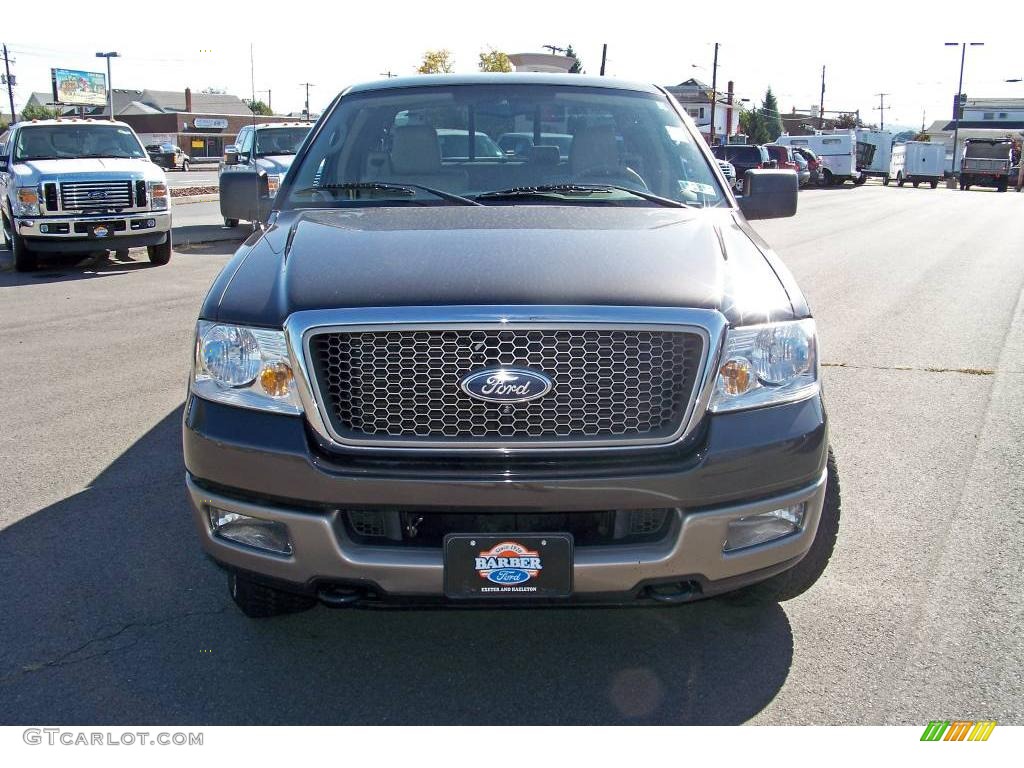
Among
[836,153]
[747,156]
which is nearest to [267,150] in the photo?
[747,156]

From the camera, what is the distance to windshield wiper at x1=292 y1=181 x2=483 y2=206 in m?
3.87

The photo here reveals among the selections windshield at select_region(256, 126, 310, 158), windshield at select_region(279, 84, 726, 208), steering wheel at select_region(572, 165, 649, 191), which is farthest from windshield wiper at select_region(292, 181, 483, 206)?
windshield at select_region(256, 126, 310, 158)

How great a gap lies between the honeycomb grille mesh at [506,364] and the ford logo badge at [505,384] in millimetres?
26

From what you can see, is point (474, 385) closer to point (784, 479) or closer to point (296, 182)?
point (784, 479)

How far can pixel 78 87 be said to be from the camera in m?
81.8

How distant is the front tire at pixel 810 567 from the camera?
320 centimetres

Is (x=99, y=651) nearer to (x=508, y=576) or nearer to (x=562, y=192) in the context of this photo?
(x=508, y=576)

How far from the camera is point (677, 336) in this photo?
9.03 feet

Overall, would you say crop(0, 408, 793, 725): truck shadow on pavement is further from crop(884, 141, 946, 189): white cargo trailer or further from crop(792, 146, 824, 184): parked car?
crop(884, 141, 946, 189): white cargo trailer

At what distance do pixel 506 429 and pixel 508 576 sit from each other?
0.41 metres

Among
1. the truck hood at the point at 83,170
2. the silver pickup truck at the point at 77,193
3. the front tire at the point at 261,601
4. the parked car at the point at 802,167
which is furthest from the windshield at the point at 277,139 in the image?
the parked car at the point at 802,167

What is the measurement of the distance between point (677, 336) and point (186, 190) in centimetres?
2917

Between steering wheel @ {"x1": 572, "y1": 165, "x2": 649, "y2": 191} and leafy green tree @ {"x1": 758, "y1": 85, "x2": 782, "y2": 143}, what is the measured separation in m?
103

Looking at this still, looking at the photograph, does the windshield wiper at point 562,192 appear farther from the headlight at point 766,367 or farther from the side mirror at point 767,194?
the headlight at point 766,367
